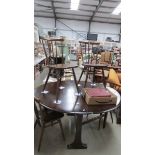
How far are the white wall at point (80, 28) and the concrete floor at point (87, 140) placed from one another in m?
10.3

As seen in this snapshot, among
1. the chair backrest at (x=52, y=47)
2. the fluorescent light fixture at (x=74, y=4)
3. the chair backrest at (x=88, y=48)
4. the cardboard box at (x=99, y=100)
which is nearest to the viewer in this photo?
the cardboard box at (x=99, y=100)

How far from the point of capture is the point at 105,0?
7.94 meters

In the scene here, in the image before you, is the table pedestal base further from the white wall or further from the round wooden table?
the white wall

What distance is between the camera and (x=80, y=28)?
1230 centimetres

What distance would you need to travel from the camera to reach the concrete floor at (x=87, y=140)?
76.5 inches

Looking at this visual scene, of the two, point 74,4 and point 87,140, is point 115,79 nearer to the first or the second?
point 87,140

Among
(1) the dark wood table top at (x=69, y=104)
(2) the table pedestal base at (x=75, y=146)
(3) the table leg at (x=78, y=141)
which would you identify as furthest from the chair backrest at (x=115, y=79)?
(2) the table pedestal base at (x=75, y=146)

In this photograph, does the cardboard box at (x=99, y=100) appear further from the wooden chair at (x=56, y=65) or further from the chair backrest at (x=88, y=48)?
the chair backrest at (x=88, y=48)

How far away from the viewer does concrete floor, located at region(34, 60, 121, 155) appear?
6.37 ft

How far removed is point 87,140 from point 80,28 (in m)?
11.0

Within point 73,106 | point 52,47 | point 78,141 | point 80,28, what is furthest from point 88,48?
point 80,28
